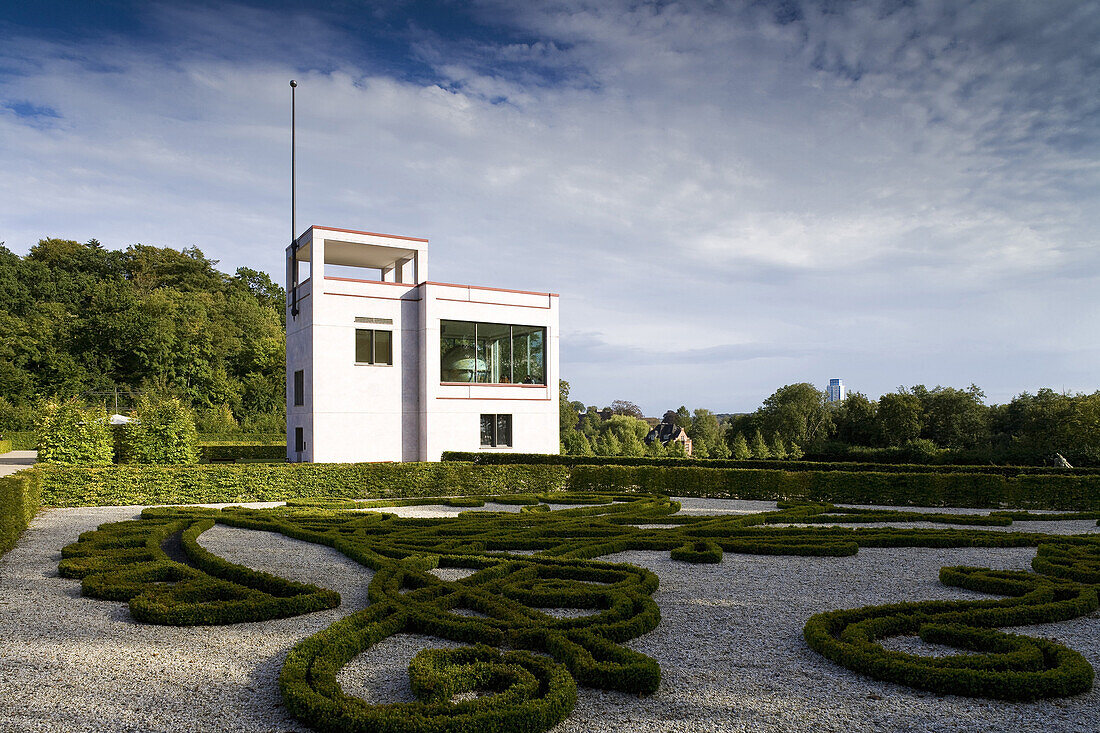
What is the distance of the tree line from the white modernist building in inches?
557

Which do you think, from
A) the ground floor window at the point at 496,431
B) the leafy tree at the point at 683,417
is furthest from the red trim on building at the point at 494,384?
the leafy tree at the point at 683,417

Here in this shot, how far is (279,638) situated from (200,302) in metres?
57.7

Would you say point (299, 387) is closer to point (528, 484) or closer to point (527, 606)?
point (528, 484)

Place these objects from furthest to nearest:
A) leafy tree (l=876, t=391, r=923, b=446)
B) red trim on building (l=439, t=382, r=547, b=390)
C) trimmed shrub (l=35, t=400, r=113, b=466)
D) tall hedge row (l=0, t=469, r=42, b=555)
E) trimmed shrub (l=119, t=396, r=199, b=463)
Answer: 1. leafy tree (l=876, t=391, r=923, b=446)
2. red trim on building (l=439, t=382, r=547, b=390)
3. trimmed shrub (l=119, t=396, r=199, b=463)
4. trimmed shrub (l=35, t=400, r=113, b=466)
5. tall hedge row (l=0, t=469, r=42, b=555)

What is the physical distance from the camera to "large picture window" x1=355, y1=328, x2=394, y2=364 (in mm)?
24828

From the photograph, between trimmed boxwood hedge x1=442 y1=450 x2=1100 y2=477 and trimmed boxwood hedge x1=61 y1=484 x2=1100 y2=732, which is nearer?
trimmed boxwood hedge x1=61 y1=484 x2=1100 y2=732

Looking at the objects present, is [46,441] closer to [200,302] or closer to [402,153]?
[402,153]

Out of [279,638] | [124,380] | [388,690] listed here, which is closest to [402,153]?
[279,638]

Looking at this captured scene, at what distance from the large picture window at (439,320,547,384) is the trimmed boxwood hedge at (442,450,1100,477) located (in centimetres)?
328

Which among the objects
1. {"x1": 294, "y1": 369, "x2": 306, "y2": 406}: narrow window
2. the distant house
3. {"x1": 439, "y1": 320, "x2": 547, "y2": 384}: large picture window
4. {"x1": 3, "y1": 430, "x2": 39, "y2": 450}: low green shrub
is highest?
{"x1": 439, "y1": 320, "x2": 547, "y2": 384}: large picture window

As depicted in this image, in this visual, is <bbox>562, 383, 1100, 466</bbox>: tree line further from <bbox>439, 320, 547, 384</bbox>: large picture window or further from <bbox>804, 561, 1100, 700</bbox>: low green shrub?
<bbox>804, 561, 1100, 700</bbox>: low green shrub

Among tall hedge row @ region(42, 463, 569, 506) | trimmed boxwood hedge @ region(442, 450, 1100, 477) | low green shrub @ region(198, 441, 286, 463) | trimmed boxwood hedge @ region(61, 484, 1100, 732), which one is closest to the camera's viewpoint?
trimmed boxwood hedge @ region(61, 484, 1100, 732)

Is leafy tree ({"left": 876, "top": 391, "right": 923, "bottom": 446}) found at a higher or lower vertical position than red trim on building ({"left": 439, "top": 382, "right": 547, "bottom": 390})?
lower

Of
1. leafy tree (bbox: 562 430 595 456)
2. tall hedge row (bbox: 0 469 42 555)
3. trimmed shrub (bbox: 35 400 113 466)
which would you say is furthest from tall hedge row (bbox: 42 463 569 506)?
leafy tree (bbox: 562 430 595 456)
